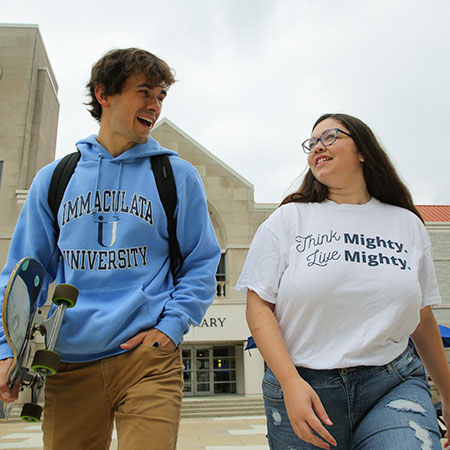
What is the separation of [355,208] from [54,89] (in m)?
25.3

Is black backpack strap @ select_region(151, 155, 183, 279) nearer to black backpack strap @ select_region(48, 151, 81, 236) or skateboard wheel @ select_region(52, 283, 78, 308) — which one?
black backpack strap @ select_region(48, 151, 81, 236)

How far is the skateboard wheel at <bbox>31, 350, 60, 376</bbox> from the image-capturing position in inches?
79.9

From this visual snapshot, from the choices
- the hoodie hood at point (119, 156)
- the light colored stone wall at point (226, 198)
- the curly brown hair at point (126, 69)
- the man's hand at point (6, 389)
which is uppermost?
the light colored stone wall at point (226, 198)

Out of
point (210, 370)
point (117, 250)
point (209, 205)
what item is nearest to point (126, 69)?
point (117, 250)

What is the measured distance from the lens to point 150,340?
2.23 m

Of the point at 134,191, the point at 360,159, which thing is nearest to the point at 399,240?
the point at 360,159

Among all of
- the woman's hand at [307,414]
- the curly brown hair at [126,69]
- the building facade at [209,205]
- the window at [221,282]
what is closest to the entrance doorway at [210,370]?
the building facade at [209,205]

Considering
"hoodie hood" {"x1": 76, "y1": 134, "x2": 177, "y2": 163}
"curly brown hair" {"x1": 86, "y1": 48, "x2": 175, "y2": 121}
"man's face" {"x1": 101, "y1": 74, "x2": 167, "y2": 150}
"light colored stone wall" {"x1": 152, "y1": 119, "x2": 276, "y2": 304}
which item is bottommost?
"hoodie hood" {"x1": 76, "y1": 134, "x2": 177, "y2": 163}

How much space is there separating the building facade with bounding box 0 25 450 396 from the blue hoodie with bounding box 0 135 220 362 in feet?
57.5

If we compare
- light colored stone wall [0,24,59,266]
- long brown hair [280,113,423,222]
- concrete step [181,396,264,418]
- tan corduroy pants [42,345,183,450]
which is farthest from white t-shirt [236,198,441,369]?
light colored stone wall [0,24,59,266]

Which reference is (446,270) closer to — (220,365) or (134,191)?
(220,365)

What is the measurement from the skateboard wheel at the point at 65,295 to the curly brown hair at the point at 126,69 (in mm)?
1073

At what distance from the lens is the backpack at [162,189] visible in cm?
251

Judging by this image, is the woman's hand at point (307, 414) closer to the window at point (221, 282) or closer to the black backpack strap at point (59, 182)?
the black backpack strap at point (59, 182)
